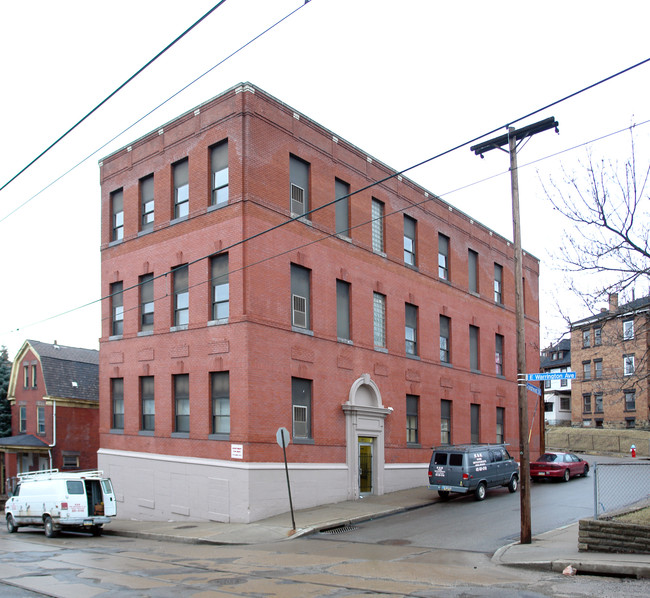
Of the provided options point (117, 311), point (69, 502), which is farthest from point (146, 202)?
point (69, 502)

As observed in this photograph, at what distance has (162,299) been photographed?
2597 centimetres

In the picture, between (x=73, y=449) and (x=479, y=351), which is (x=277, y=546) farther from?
(x=73, y=449)

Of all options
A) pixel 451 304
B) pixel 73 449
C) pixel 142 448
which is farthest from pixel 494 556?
pixel 73 449

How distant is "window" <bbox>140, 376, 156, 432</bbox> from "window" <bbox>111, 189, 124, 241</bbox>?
242 inches

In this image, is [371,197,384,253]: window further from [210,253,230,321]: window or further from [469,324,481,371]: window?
[469,324,481,371]: window

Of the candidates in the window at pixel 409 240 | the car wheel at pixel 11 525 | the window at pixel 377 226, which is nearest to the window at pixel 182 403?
the car wheel at pixel 11 525

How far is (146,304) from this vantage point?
27.0 m

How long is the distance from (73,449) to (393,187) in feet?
82.4

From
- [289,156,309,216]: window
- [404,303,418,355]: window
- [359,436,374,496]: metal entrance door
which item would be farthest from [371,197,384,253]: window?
[359,436,374,496]: metal entrance door

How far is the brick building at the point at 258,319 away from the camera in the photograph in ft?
75.5

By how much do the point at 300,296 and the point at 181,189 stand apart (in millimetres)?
6023

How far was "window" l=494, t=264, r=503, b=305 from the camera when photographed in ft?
127

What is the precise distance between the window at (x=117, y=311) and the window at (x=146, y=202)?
9.21ft

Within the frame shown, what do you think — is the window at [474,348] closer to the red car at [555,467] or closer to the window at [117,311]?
the red car at [555,467]
